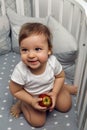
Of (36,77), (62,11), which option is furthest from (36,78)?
(62,11)

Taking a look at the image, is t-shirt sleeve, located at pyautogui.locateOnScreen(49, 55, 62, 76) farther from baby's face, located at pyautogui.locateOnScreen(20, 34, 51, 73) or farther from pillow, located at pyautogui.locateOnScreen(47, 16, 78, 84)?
pillow, located at pyautogui.locateOnScreen(47, 16, 78, 84)

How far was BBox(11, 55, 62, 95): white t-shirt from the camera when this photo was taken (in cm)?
91

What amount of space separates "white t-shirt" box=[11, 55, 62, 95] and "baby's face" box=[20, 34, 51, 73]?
5 centimetres

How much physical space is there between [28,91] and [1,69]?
35 centimetres

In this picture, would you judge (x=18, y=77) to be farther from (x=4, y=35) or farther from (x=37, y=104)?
(x=4, y=35)

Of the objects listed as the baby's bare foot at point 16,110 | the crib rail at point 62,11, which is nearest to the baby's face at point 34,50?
the baby's bare foot at point 16,110

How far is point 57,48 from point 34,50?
37 cm

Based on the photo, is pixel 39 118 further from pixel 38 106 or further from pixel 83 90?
pixel 83 90

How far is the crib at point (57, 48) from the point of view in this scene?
96 centimetres

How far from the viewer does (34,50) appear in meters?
0.85

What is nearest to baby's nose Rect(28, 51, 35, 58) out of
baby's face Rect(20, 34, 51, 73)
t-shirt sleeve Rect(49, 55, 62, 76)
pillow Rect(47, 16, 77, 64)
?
baby's face Rect(20, 34, 51, 73)

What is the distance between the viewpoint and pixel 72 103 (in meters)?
1.05

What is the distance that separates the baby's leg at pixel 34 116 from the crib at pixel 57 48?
0.02 meters

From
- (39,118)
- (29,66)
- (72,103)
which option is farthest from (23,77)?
(72,103)
